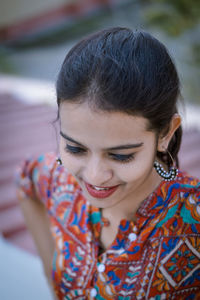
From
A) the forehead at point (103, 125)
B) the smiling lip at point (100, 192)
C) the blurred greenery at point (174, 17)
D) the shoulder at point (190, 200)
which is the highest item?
the blurred greenery at point (174, 17)

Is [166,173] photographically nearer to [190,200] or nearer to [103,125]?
[190,200]

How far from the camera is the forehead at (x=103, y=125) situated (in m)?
1.16

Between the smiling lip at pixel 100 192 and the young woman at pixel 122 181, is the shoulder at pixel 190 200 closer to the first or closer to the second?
the young woman at pixel 122 181

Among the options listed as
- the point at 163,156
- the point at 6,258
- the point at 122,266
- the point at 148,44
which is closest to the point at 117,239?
the point at 122,266

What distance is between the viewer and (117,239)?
144 centimetres

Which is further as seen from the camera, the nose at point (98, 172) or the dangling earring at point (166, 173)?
the dangling earring at point (166, 173)

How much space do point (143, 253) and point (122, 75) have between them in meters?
0.62

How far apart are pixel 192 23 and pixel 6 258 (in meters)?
5.49

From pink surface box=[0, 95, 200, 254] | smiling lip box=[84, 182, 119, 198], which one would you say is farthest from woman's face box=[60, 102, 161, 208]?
pink surface box=[0, 95, 200, 254]

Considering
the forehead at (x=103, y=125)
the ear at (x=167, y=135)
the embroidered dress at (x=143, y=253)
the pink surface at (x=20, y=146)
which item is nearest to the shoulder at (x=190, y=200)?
the embroidered dress at (x=143, y=253)

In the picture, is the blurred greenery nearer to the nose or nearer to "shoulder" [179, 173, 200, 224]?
"shoulder" [179, 173, 200, 224]

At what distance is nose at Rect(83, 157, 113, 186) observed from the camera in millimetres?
1227

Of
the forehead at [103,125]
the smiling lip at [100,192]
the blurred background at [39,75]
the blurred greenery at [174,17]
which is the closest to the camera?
the forehead at [103,125]

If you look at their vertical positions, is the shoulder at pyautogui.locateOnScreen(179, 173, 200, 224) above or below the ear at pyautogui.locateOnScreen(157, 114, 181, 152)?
below
